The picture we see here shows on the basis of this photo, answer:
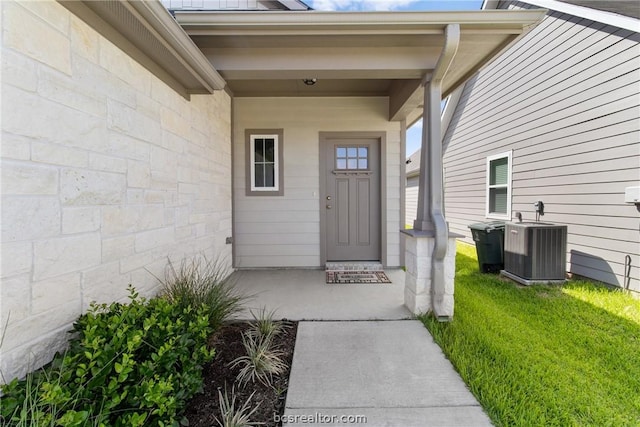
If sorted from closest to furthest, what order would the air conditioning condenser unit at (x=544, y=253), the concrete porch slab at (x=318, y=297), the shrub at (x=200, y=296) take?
the shrub at (x=200, y=296) → the concrete porch slab at (x=318, y=297) → the air conditioning condenser unit at (x=544, y=253)

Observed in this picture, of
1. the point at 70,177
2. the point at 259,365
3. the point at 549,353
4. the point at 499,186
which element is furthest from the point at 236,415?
the point at 499,186

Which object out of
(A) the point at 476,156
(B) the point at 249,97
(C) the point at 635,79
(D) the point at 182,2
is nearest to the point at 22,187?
(B) the point at 249,97

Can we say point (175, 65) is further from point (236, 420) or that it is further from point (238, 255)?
point (238, 255)

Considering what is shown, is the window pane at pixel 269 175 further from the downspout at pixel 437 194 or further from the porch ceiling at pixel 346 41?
the downspout at pixel 437 194

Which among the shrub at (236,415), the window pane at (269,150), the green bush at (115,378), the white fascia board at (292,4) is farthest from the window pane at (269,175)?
the shrub at (236,415)

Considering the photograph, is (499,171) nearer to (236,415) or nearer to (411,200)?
(411,200)

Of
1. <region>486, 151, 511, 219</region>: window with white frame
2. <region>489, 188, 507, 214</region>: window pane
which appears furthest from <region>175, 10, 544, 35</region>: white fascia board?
<region>489, 188, 507, 214</region>: window pane

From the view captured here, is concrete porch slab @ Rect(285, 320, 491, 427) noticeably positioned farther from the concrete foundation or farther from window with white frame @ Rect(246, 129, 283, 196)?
window with white frame @ Rect(246, 129, 283, 196)

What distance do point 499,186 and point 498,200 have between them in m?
0.34

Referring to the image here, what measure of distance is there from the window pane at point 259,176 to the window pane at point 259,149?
0.44ft

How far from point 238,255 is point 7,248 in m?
3.49

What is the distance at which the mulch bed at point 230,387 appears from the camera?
1.58 meters

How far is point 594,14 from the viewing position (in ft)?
12.4

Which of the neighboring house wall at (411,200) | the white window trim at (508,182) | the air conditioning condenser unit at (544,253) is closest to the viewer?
the air conditioning condenser unit at (544,253)
